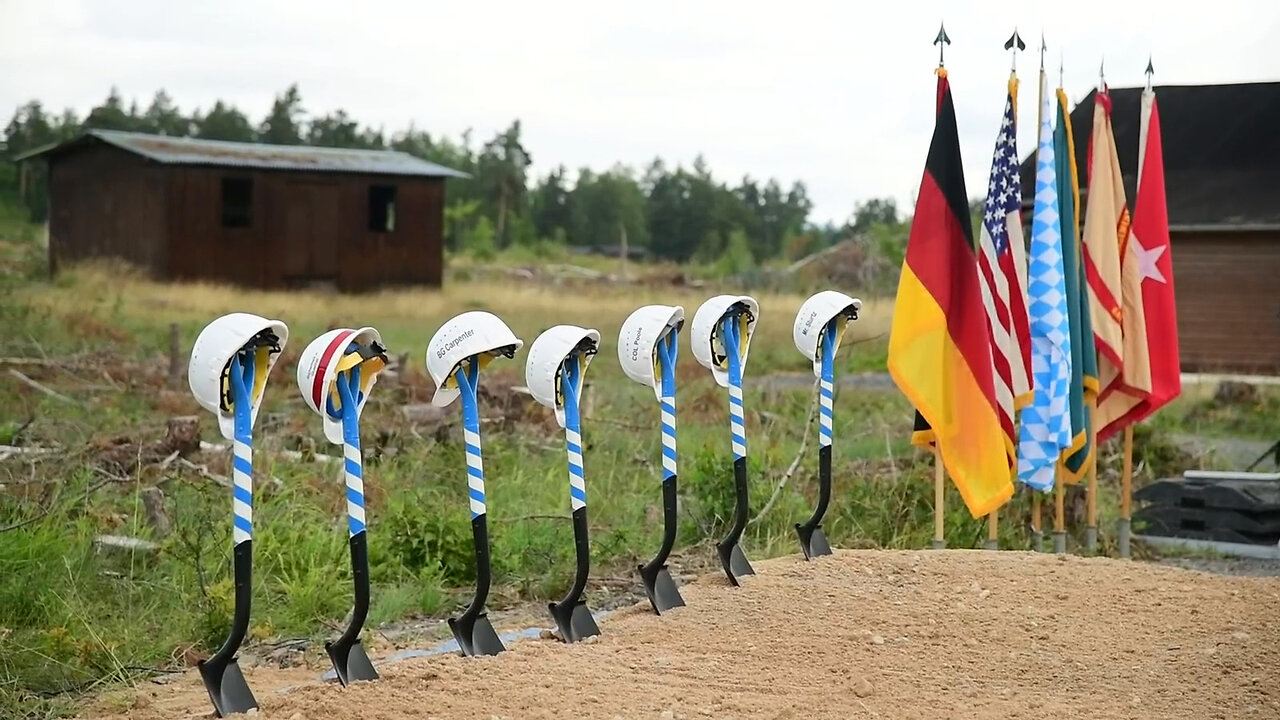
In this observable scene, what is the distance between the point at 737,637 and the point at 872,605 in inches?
32.5

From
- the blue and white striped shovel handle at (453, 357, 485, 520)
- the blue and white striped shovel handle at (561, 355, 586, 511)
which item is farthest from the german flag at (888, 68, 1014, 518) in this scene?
the blue and white striped shovel handle at (453, 357, 485, 520)

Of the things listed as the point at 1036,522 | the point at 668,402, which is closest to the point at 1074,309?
the point at 1036,522

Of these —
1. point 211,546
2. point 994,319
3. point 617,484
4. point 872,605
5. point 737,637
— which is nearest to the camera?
point 737,637

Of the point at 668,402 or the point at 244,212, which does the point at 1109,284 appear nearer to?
the point at 668,402

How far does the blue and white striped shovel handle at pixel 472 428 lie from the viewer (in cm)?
664

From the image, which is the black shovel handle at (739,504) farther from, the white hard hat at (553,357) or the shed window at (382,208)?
the shed window at (382,208)

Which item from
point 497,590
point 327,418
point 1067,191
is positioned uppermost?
point 1067,191

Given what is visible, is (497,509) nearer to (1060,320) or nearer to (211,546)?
(211,546)

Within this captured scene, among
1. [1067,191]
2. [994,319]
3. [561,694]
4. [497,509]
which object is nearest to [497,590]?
[497,509]

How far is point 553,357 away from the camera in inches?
272

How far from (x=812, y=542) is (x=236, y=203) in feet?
99.4

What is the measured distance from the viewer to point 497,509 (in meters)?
9.88

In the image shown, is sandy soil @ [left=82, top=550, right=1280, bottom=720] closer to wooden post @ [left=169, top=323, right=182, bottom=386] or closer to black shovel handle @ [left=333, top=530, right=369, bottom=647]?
black shovel handle @ [left=333, top=530, right=369, bottom=647]

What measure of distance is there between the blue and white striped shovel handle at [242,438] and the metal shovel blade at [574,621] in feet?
5.32
